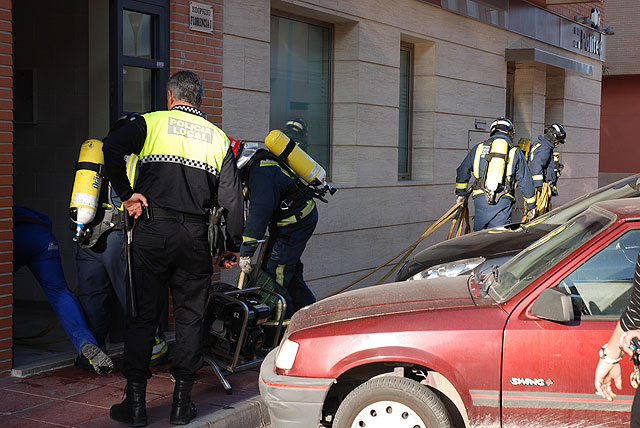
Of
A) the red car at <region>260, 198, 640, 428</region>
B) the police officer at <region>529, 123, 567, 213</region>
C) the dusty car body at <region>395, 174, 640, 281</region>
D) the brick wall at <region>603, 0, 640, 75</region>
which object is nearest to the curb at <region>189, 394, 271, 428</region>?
the red car at <region>260, 198, 640, 428</region>

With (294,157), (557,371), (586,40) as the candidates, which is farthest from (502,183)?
(586,40)

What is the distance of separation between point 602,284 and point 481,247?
292cm

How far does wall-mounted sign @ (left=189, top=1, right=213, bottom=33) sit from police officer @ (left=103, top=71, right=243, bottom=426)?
282cm

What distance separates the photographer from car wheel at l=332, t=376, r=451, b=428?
4199 millimetres

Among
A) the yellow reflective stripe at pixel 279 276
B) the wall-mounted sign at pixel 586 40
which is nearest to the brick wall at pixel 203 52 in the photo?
the yellow reflective stripe at pixel 279 276

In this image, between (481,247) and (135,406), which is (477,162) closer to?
(481,247)

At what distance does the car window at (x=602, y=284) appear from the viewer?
4.23 metres

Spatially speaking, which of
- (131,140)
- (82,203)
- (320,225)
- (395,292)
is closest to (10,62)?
(82,203)

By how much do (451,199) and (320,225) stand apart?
4.08 metres

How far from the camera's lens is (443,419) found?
418 cm

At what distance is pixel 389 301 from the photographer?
4586mm

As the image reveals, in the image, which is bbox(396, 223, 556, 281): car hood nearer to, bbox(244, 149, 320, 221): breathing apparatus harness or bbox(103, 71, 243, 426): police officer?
bbox(244, 149, 320, 221): breathing apparatus harness

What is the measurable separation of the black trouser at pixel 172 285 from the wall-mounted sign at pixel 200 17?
3.31m

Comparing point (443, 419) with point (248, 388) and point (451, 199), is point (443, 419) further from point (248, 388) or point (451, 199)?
point (451, 199)
